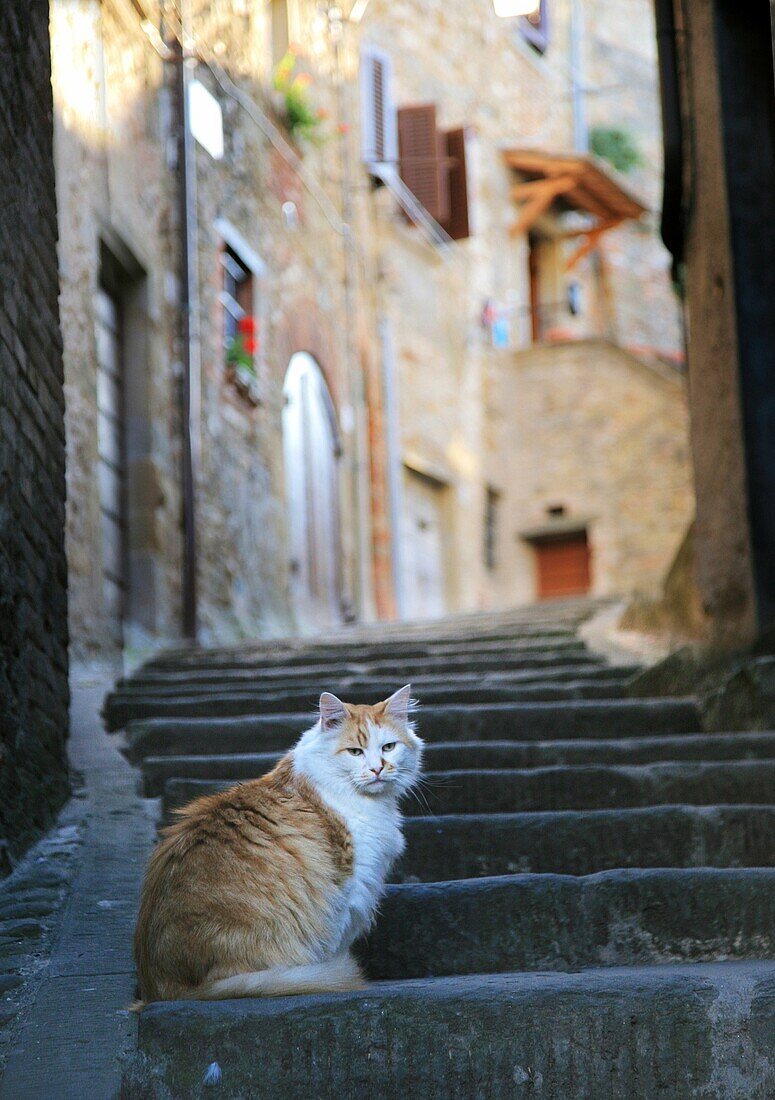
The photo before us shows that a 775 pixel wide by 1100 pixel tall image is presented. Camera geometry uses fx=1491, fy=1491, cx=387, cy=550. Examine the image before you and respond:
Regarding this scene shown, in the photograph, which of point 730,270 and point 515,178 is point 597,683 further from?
point 515,178

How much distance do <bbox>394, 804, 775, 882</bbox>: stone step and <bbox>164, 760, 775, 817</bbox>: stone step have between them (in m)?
0.42

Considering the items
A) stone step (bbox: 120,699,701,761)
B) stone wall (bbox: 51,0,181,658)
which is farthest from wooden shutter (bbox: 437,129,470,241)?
stone step (bbox: 120,699,701,761)

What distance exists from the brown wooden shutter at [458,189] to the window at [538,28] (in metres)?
4.85

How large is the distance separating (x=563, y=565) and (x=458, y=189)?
5604 mm

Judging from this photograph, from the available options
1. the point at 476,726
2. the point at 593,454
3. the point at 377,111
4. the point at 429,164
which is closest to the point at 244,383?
the point at 476,726

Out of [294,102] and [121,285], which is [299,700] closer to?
[121,285]

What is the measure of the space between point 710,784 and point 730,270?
2.36 m

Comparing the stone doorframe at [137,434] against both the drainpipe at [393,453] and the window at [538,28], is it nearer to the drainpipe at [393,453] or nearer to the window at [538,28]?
the drainpipe at [393,453]

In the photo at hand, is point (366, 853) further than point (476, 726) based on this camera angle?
No

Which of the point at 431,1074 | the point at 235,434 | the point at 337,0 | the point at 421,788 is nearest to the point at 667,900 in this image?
the point at 431,1074

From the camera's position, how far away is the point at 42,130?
4535 mm

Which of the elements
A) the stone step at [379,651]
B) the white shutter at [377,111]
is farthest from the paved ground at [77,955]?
the white shutter at [377,111]

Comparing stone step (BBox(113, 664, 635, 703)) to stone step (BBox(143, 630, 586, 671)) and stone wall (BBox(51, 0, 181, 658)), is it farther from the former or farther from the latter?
stone wall (BBox(51, 0, 181, 658))

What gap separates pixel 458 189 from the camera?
17.5m
